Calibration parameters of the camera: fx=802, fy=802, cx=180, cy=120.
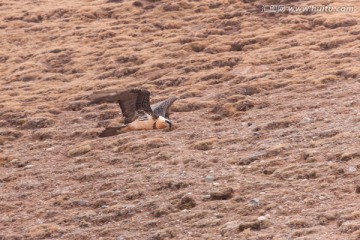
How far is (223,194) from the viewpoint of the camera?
1412 cm

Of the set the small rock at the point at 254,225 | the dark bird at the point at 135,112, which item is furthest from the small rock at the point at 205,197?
the dark bird at the point at 135,112

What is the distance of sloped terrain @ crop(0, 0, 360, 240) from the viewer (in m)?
13.6

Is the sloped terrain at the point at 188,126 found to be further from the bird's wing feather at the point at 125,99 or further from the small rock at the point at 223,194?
the bird's wing feather at the point at 125,99

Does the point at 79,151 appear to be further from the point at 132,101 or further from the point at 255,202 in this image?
the point at 255,202

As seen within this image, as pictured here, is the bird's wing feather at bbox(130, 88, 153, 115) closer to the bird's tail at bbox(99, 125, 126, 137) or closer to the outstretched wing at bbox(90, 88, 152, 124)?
the outstretched wing at bbox(90, 88, 152, 124)

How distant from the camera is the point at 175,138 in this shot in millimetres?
18984

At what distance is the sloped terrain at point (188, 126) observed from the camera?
44.6 feet

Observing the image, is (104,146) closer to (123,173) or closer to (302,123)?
(123,173)

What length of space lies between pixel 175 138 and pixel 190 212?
17.8 ft

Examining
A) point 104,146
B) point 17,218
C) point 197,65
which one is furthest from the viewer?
point 197,65

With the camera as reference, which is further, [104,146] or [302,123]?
Result: [104,146]

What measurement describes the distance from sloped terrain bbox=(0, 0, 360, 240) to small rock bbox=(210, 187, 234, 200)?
0.23 feet

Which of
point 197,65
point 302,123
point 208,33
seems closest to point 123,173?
point 302,123

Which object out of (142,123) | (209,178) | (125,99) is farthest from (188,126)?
(125,99)
